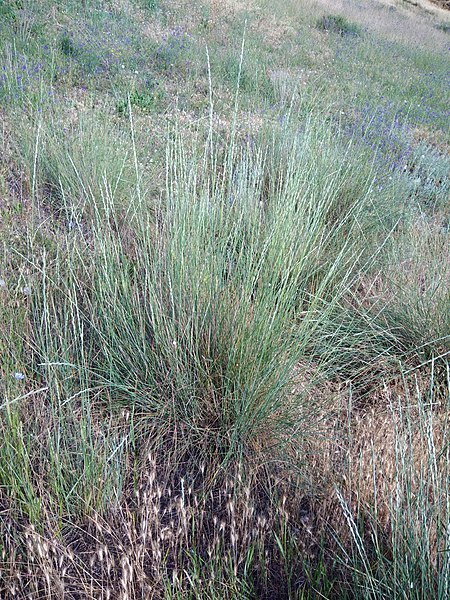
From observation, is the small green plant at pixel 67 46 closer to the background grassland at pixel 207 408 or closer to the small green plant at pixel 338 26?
the background grassland at pixel 207 408

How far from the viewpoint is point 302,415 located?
1.61 m

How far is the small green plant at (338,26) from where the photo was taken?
980 centimetres

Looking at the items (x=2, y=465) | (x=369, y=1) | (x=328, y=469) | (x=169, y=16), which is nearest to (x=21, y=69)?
(x=2, y=465)

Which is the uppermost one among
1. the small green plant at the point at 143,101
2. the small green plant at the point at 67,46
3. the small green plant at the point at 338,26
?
the small green plant at the point at 338,26

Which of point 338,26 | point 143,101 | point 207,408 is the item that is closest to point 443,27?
point 338,26

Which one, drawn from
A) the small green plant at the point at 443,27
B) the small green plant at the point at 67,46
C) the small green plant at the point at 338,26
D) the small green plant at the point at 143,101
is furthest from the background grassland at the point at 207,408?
the small green plant at the point at 443,27

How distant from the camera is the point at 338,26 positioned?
10055 mm

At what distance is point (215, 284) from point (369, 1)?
18104 mm

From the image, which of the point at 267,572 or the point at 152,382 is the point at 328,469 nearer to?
the point at 267,572

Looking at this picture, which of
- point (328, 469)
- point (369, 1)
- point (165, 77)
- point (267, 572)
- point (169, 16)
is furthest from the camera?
point (369, 1)

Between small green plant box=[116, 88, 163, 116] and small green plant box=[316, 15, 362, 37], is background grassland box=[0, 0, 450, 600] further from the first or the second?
small green plant box=[316, 15, 362, 37]

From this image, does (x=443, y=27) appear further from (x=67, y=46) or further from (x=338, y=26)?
(x=67, y=46)

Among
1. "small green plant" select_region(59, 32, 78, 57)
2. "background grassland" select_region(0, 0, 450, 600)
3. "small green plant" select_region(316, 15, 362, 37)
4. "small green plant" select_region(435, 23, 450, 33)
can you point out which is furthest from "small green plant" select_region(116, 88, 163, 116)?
"small green plant" select_region(435, 23, 450, 33)

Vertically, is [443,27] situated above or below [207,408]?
above
